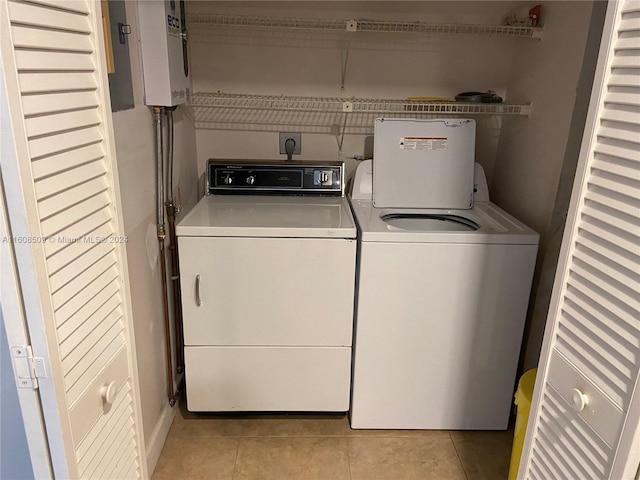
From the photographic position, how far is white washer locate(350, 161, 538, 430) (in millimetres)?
1826

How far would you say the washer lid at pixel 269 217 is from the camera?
5.91ft

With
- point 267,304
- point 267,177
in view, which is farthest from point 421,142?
point 267,304

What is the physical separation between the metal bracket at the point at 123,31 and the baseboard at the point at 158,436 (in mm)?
1409

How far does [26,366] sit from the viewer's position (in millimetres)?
817

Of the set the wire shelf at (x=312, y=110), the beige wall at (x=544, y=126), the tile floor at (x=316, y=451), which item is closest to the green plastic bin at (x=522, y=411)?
the tile floor at (x=316, y=451)

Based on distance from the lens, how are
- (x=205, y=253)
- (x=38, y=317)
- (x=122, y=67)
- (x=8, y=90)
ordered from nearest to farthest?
(x=8, y=90)
(x=38, y=317)
(x=122, y=67)
(x=205, y=253)

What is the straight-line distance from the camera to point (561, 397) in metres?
1.10

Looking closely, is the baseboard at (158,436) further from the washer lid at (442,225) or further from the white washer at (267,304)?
the washer lid at (442,225)

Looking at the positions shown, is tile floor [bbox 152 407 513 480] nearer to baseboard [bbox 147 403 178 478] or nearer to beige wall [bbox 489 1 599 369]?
baseboard [bbox 147 403 178 478]

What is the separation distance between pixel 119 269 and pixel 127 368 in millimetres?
248

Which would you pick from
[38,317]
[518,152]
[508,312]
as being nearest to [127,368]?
[38,317]

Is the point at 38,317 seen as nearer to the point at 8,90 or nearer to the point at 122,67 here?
the point at 8,90

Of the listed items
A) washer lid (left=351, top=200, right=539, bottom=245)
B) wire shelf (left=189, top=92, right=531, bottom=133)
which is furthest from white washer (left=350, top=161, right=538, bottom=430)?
wire shelf (left=189, top=92, right=531, bottom=133)
